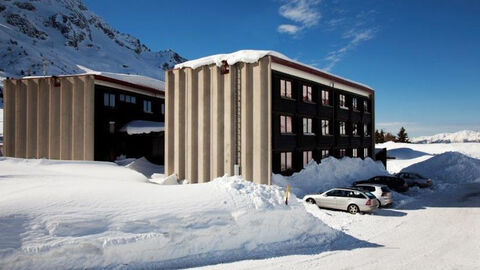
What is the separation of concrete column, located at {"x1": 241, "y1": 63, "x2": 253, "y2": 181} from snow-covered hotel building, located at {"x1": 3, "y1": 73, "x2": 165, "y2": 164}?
1235 cm

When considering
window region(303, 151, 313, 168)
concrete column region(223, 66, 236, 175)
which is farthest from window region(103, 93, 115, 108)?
window region(303, 151, 313, 168)

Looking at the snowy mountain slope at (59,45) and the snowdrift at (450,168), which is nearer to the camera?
the snowdrift at (450,168)

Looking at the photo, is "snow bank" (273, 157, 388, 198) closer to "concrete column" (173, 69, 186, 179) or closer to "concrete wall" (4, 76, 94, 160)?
"concrete column" (173, 69, 186, 179)

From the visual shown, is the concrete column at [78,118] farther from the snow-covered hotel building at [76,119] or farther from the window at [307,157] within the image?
the window at [307,157]

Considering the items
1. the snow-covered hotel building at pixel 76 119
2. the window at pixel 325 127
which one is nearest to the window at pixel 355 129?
the window at pixel 325 127

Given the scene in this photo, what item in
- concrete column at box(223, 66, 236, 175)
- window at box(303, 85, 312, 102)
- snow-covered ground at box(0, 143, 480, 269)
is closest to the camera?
snow-covered ground at box(0, 143, 480, 269)

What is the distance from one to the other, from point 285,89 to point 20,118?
85.3ft

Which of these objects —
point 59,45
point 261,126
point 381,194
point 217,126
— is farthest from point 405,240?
point 59,45

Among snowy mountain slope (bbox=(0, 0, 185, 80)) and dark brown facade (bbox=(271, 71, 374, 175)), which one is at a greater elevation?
snowy mountain slope (bbox=(0, 0, 185, 80))

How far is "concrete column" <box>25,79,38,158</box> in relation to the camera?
3025cm

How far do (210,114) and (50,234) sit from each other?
612 inches

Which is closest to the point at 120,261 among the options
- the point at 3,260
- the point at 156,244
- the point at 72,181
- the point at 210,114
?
the point at 156,244

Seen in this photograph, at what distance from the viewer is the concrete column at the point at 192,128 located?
24.0 m

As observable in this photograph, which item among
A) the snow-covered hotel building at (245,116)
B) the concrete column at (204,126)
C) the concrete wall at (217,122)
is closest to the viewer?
the concrete wall at (217,122)
